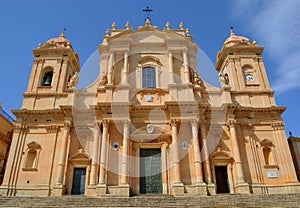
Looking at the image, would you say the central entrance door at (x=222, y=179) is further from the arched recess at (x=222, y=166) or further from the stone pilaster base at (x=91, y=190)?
the stone pilaster base at (x=91, y=190)

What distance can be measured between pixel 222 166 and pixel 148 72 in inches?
319

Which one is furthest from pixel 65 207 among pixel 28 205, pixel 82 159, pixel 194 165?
pixel 194 165

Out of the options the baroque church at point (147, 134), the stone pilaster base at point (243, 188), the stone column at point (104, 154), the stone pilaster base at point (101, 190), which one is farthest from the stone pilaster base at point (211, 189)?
the stone column at point (104, 154)

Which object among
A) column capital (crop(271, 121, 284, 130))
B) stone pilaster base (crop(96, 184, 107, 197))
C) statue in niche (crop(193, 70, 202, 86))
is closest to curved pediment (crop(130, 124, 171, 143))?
stone pilaster base (crop(96, 184, 107, 197))

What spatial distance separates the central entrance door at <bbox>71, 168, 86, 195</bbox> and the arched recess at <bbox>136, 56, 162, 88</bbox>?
668 centimetres

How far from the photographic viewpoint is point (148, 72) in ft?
65.8

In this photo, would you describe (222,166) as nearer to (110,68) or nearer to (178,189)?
(178,189)

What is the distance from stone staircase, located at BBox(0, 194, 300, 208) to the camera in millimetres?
12336

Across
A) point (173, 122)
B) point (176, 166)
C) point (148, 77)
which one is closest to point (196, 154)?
point (176, 166)

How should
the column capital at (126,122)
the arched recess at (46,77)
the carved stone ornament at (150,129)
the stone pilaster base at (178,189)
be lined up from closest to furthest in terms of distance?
1. the stone pilaster base at (178,189)
2. the column capital at (126,122)
3. the carved stone ornament at (150,129)
4. the arched recess at (46,77)

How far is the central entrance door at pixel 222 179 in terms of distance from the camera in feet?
54.9

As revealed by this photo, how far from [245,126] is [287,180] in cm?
393

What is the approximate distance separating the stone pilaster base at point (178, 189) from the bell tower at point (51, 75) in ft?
30.1

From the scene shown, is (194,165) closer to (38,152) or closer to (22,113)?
(38,152)
